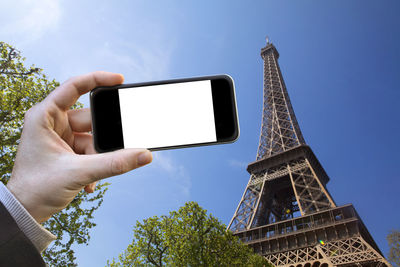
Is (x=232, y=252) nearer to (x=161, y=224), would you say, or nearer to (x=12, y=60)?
(x=161, y=224)

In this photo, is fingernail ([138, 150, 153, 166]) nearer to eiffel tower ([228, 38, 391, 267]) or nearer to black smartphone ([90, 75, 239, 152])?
black smartphone ([90, 75, 239, 152])

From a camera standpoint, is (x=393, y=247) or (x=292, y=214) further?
(x=292, y=214)

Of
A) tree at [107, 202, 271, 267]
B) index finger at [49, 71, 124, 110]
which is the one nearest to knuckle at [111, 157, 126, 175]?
index finger at [49, 71, 124, 110]

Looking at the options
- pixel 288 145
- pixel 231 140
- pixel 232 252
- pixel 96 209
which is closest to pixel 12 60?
pixel 96 209

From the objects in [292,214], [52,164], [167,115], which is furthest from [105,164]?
[292,214]

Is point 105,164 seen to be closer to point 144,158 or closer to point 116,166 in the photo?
point 116,166

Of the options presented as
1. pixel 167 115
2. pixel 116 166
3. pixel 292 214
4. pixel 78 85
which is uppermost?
pixel 78 85
